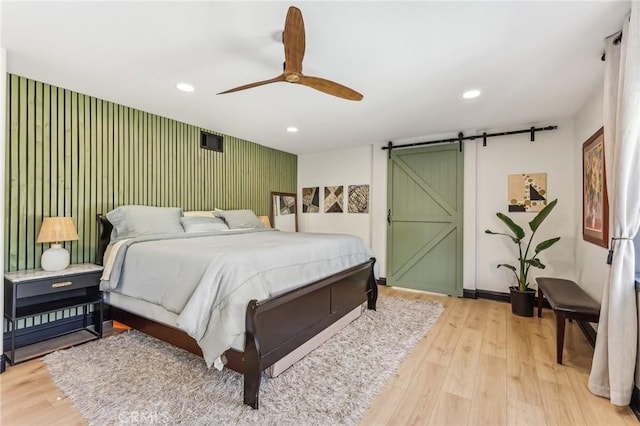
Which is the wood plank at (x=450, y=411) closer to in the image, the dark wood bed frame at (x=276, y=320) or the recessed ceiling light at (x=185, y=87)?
the dark wood bed frame at (x=276, y=320)

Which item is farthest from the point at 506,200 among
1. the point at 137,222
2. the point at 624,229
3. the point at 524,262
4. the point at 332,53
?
the point at 137,222

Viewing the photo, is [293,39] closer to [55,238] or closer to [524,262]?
[55,238]

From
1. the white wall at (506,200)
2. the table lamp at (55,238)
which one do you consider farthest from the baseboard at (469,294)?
the table lamp at (55,238)

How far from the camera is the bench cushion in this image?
2277 mm

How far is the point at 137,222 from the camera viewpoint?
3.04m

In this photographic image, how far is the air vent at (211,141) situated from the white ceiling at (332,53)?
69 centimetres

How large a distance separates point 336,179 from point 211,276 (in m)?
3.92

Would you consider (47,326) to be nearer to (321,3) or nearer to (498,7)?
(321,3)

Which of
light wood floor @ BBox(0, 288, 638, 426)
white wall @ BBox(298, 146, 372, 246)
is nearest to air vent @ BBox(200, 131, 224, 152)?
white wall @ BBox(298, 146, 372, 246)

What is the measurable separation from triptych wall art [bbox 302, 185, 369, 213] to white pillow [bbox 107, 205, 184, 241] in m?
2.97

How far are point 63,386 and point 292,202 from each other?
4.32m

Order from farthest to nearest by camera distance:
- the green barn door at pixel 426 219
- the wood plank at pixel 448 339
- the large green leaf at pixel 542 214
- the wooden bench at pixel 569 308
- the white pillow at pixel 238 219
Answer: the green barn door at pixel 426 219 → the white pillow at pixel 238 219 → the large green leaf at pixel 542 214 → the wood plank at pixel 448 339 → the wooden bench at pixel 569 308

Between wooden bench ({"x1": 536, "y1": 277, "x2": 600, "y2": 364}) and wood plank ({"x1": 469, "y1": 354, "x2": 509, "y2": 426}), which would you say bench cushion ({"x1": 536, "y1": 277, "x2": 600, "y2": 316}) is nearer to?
wooden bench ({"x1": 536, "y1": 277, "x2": 600, "y2": 364})

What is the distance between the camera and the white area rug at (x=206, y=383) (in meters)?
1.73
